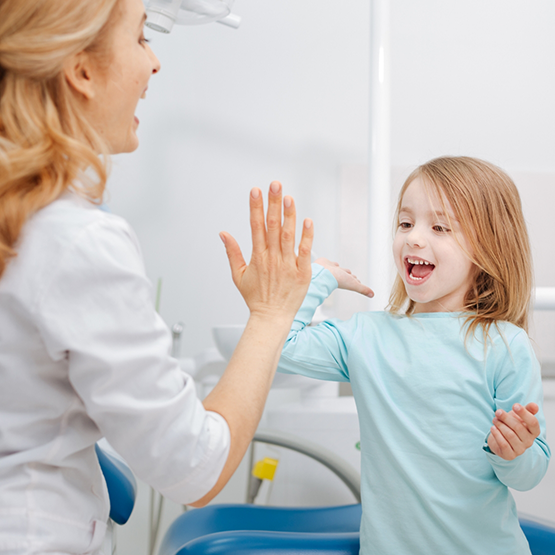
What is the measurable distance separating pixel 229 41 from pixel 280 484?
1.72m

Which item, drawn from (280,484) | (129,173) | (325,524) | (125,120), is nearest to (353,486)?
(325,524)

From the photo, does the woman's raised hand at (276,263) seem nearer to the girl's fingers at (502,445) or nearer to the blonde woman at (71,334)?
the blonde woman at (71,334)

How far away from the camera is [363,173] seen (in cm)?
207

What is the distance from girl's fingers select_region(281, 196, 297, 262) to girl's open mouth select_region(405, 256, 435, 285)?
310 millimetres

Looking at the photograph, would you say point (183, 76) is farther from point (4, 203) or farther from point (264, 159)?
point (4, 203)

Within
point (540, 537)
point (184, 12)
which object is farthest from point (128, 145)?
point (540, 537)

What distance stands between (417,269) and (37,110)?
0.65 meters

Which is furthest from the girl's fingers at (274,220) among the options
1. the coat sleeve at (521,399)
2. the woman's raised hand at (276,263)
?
the coat sleeve at (521,399)

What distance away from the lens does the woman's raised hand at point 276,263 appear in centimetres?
68

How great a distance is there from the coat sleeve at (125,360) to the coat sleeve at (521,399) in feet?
1.53

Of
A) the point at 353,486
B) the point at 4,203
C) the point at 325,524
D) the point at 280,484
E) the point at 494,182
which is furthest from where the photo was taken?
the point at 280,484

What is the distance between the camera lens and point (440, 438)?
83cm

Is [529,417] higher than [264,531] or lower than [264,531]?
higher

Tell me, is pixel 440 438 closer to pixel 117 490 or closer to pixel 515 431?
pixel 515 431
